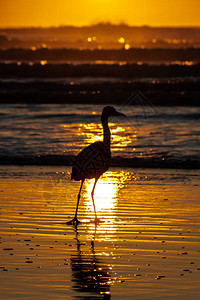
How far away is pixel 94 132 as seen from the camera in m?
20.5

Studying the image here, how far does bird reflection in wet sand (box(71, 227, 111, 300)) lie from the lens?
22.8 feet

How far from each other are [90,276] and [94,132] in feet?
43.2

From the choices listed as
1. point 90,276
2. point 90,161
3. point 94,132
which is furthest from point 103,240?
point 94,132

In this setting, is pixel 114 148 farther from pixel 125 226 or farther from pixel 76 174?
pixel 125 226

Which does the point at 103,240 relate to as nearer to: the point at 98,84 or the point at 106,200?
the point at 106,200

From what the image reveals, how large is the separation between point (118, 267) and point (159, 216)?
2528mm

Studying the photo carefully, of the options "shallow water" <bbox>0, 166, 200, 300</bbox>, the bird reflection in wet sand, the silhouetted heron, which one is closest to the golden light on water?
"shallow water" <bbox>0, 166, 200, 300</bbox>

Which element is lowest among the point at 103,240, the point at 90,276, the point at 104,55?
the point at 90,276

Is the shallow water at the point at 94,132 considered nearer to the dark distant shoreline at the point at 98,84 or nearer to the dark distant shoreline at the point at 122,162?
the dark distant shoreline at the point at 122,162

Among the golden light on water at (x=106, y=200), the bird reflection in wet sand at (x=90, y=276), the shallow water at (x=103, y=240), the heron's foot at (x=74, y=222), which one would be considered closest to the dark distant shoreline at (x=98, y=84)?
the golden light on water at (x=106, y=200)

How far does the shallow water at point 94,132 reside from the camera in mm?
16625

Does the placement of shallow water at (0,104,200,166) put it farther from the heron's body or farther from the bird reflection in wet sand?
the bird reflection in wet sand

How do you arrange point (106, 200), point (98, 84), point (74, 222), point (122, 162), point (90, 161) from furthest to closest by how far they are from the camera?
point (98, 84) → point (122, 162) → point (106, 200) → point (90, 161) → point (74, 222)

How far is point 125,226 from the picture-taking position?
9.52m
